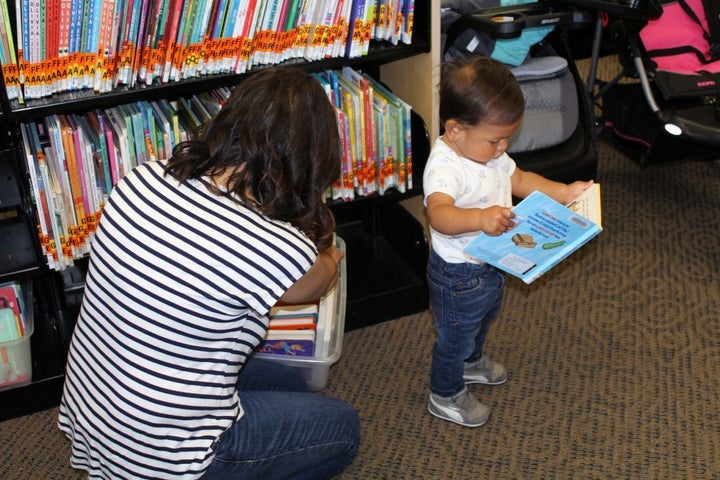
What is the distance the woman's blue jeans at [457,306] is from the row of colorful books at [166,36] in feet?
1.99

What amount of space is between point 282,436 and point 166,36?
0.91 meters

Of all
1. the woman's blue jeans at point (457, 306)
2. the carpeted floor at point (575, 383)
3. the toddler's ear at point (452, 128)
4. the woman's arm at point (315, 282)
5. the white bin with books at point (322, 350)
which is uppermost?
the toddler's ear at point (452, 128)

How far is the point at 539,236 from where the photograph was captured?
5.34 ft

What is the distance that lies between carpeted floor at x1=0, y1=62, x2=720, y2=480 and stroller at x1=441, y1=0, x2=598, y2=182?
0.31 meters

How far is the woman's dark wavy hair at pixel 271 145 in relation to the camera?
1.40 metres

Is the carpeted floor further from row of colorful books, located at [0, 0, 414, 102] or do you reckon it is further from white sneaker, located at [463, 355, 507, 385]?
row of colorful books, located at [0, 0, 414, 102]

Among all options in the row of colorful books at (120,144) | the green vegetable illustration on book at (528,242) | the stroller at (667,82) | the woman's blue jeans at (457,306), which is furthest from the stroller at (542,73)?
the green vegetable illustration on book at (528,242)

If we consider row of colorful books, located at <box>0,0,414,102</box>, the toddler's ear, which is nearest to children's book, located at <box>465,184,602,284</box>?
the toddler's ear

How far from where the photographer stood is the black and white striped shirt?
135 centimetres

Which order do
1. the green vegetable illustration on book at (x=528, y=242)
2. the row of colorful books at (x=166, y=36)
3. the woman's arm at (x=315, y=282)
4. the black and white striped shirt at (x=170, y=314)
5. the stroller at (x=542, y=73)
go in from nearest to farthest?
the black and white striped shirt at (x=170, y=314), the woman's arm at (x=315, y=282), the green vegetable illustration on book at (x=528, y=242), the row of colorful books at (x=166, y=36), the stroller at (x=542, y=73)

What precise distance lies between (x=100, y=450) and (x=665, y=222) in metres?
1.96

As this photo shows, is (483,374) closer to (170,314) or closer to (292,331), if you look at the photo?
(292,331)

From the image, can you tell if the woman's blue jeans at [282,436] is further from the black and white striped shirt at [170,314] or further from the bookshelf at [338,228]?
the bookshelf at [338,228]

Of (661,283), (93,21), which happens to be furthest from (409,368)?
(93,21)
